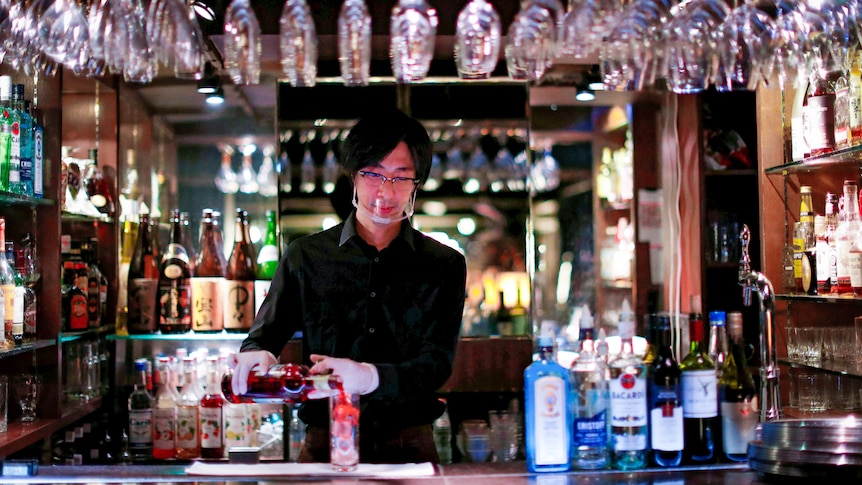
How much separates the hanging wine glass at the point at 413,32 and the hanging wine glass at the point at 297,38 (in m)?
0.16

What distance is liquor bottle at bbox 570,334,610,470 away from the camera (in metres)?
1.63

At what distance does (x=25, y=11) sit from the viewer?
1.78 m

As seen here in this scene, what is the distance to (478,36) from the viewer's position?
1625 mm

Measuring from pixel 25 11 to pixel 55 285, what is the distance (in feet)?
3.95

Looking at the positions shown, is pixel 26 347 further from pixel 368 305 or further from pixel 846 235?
pixel 846 235

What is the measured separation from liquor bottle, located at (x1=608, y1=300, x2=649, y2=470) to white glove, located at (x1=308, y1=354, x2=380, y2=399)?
1.63ft

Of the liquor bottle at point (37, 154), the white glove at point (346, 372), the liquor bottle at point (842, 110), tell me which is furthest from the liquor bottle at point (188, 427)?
the liquor bottle at point (842, 110)

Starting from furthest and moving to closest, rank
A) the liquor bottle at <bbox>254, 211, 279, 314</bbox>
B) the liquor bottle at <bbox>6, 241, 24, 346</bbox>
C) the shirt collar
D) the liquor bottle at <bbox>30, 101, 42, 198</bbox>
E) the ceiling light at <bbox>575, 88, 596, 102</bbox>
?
the ceiling light at <bbox>575, 88, 596, 102</bbox>, the liquor bottle at <bbox>254, 211, 279, 314</bbox>, the liquor bottle at <bbox>30, 101, 42, 198</bbox>, the liquor bottle at <bbox>6, 241, 24, 346</bbox>, the shirt collar

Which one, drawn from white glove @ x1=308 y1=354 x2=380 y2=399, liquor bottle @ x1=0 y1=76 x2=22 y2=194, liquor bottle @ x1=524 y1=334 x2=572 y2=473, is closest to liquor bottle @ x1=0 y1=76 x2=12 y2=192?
liquor bottle @ x1=0 y1=76 x2=22 y2=194

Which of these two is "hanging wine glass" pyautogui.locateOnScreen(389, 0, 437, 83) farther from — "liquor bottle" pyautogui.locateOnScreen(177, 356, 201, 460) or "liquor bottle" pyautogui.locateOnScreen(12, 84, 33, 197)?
"liquor bottle" pyautogui.locateOnScreen(177, 356, 201, 460)

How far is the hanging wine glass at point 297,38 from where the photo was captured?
159 centimetres

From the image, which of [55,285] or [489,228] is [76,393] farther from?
[489,228]

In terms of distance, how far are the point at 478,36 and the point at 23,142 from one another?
1.64 meters

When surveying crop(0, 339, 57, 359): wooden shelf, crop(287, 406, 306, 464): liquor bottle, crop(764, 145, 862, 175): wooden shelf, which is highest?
crop(764, 145, 862, 175): wooden shelf
